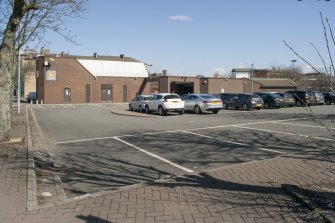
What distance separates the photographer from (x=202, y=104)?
30188mm

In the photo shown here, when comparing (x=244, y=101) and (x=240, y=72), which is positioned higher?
(x=240, y=72)

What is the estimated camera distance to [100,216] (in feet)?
18.3

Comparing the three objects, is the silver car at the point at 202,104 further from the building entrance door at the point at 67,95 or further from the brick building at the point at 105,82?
the building entrance door at the point at 67,95

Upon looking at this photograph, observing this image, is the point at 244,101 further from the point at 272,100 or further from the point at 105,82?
Answer: the point at 105,82

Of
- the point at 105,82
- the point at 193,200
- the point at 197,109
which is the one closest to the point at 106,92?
the point at 105,82

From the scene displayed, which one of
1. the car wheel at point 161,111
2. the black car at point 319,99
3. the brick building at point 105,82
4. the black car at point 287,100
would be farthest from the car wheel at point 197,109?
the brick building at point 105,82

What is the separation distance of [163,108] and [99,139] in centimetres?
1430

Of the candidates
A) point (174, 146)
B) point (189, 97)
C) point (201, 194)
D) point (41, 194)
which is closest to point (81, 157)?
point (174, 146)

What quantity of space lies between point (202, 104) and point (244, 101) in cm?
619

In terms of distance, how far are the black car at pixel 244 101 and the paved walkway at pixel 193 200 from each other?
26137mm

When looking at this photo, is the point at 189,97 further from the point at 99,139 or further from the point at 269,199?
the point at 269,199

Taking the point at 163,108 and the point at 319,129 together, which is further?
the point at 163,108

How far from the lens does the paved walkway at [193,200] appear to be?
18.0ft

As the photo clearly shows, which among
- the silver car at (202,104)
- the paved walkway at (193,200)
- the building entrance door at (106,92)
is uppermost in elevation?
the building entrance door at (106,92)
